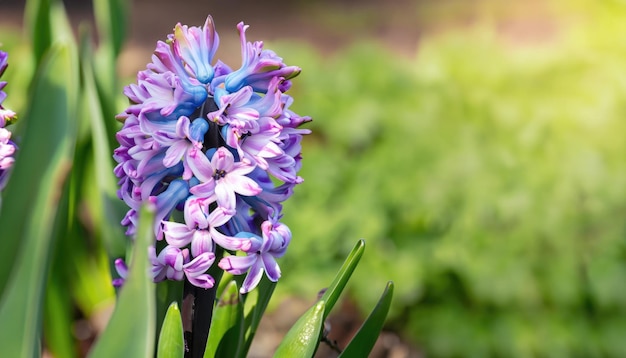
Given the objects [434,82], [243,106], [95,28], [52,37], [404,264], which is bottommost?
[95,28]

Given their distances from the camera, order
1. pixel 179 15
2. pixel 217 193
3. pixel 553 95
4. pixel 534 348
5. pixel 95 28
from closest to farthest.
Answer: pixel 217 193
pixel 534 348
pixel 553 95
pixel 95 28
pixel 179 15

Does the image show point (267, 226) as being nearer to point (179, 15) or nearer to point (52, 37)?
point (52, 37)

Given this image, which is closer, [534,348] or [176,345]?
[176,345]

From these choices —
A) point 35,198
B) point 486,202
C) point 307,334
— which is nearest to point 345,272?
point 307,334

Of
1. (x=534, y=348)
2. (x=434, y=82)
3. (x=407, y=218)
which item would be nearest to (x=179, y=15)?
(x=434, y=82)

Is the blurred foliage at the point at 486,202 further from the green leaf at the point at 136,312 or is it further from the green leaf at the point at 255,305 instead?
the green leaf at the point at 136,312

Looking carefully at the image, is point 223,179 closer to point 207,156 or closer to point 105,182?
point 207,156

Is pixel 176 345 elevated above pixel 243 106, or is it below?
below
